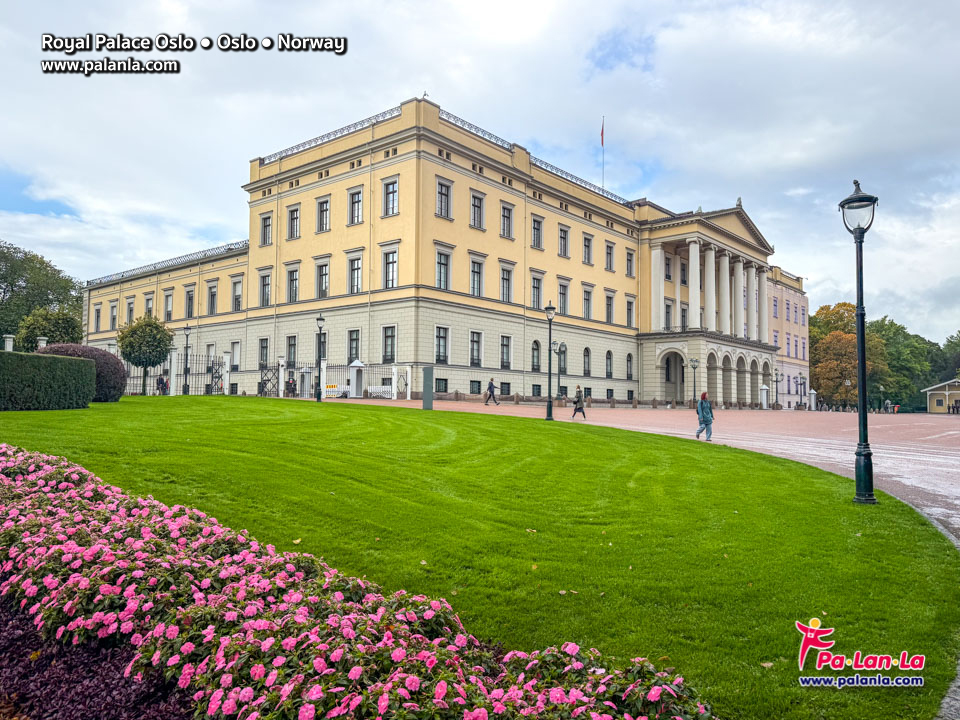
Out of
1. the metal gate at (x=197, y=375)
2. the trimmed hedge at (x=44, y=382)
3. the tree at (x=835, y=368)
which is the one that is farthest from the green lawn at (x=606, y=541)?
the tree at (x=835, y=368)

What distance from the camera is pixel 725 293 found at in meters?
59.9

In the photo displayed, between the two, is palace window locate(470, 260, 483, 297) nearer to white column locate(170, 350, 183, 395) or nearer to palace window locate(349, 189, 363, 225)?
palace window locate(349, 189, 363, 225)

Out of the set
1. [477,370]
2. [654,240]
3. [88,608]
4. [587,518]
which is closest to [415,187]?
[477,370]

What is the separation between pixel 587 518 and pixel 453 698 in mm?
5131

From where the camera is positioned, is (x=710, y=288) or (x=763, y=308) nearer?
(x=710, y=288)

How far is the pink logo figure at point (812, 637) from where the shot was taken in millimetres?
4723

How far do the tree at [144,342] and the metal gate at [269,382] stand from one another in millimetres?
6015

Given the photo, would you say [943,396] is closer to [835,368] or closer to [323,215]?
[835,368]

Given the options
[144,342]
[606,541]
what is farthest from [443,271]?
[606,541]

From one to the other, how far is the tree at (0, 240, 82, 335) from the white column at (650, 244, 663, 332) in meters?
55.2

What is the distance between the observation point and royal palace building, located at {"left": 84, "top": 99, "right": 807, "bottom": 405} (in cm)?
3997

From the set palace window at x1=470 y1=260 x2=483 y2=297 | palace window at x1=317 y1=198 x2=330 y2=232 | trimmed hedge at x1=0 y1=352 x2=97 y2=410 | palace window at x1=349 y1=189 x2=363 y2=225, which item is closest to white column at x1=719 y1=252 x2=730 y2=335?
palace window at x1=470 y1=260 x2=483 y2=297

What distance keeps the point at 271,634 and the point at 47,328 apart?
157 feet

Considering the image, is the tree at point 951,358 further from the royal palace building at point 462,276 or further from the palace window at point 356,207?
the palace window at point 356,207
